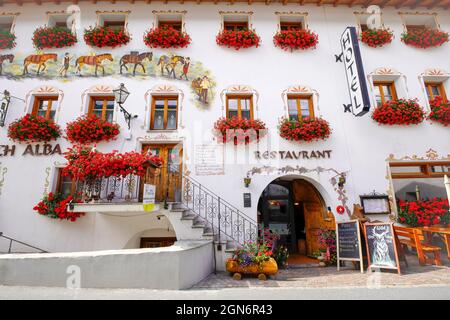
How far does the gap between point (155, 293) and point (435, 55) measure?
475 inches

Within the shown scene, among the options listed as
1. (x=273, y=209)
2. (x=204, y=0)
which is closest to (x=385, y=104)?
(x=273, y=209)

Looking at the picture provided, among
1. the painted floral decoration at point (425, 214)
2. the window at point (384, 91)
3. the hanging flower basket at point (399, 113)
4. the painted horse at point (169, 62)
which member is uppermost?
the painted horse at point (169, 62)

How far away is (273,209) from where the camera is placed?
396 inches

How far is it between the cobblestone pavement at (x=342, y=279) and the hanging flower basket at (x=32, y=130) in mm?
6688

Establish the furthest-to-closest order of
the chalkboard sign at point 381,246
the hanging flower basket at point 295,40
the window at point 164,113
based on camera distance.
Answer: the hanging flower basket at point 295,40 < the window at point 164,113 < the chalkboard sign at point 381,246

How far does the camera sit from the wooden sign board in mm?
5862

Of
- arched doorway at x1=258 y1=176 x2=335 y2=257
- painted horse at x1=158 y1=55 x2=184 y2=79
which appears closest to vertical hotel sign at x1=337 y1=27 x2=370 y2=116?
arched doorway at x1=258 y1=176 x2=335 y2=257

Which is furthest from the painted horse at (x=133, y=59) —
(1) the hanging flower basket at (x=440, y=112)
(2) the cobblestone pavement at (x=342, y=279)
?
(1) the hanging flower basket at (x=440, y=112)

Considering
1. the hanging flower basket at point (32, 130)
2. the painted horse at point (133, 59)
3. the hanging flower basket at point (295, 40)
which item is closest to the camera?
the hanging flower basket at point (32, 130)

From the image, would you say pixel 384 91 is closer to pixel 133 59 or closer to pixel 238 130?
pixel 238 130

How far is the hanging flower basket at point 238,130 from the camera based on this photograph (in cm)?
757

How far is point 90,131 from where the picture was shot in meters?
7.36

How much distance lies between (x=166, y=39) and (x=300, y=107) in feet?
18.0

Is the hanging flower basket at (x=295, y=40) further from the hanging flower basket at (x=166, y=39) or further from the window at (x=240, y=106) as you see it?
the hanging flower basket at (x=166, y=39)
